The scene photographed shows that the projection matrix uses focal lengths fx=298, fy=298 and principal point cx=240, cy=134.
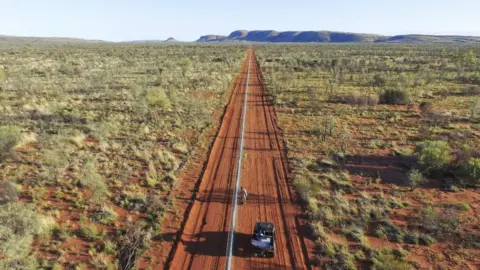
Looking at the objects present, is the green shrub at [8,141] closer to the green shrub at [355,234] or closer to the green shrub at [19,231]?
the green shrub at [19,231]

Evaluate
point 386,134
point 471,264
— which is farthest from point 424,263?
point 386,134

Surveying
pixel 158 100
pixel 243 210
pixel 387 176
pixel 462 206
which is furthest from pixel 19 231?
pixel 158 100

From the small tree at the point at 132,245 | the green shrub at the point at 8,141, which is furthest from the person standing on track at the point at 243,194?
the green shrub at the point at 8,141

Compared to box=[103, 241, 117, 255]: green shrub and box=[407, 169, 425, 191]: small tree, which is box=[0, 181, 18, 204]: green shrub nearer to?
box=[103, 241, 117, 255]: green shrub

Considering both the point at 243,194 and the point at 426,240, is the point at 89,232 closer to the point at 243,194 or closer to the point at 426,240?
the point at 243,194

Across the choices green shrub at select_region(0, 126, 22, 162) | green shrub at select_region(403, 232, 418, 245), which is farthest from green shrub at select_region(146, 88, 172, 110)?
green shrub at select_region(403, 232, 418, 245)

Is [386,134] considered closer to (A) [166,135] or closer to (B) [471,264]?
(B) [471,264]
